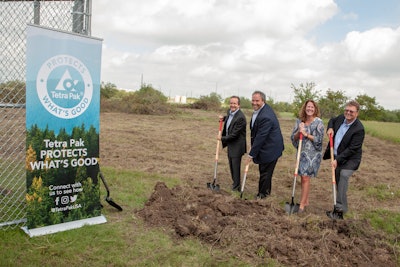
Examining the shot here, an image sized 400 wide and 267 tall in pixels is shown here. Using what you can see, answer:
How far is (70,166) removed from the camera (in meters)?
4.84

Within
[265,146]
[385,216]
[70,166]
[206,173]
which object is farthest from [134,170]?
[385,216]

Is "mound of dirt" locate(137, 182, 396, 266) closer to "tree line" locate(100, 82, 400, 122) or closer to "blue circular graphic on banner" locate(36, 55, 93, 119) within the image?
"blue circular graphic on banner" locate(36, 55, 93, 119)

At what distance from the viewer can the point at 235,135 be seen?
757 cm

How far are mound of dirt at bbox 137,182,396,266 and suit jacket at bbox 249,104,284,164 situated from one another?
1158 mm

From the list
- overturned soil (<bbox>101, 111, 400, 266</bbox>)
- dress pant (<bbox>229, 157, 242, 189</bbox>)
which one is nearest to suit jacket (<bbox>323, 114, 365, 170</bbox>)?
overturned soil (<bbox>101, 111, 400, 266</bbox>)

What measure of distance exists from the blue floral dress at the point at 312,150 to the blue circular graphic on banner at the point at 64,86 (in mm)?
3881

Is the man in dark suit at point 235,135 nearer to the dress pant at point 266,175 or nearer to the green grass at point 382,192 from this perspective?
the dress pant at point 266,175

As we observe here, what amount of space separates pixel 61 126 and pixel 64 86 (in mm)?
514

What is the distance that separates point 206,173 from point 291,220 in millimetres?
4562

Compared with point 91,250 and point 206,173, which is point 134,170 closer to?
point 206,173

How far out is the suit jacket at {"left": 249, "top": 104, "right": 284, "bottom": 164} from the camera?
6887 mm

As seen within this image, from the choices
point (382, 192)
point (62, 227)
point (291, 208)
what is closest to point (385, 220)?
point (291, 208)

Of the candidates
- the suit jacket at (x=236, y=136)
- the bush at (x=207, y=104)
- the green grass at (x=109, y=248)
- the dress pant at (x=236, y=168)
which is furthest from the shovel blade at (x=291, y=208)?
the bush at (x=207, y=104)

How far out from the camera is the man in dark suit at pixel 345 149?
6293 mm
